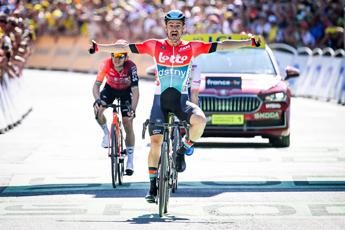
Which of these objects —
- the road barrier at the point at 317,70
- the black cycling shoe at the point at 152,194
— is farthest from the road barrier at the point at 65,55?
the black cycling shoe at the point at 152,194

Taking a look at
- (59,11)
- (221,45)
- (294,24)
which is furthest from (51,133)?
(59,11)

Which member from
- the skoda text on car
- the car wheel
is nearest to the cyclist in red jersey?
the skoda text on car

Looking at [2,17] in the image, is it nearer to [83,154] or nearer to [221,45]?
[83,154]

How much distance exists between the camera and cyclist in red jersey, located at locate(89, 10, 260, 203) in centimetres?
1101

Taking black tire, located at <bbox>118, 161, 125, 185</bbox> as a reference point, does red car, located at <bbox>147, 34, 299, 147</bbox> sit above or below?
below

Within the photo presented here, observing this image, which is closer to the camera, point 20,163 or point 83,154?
point 20,163

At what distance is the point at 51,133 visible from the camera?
20750 millimetres

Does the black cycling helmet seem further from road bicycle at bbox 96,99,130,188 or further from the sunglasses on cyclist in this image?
the sunglasses on cyclist

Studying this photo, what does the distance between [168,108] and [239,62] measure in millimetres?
7459

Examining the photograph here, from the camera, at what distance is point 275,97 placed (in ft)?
57.3

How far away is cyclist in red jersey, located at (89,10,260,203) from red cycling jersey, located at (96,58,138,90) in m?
1.93

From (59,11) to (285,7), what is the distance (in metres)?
13.0

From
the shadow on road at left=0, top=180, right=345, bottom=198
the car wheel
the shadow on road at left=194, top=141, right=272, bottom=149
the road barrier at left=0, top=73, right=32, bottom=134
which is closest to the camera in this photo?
the shadow on road at left=0, top=180, right=345, bottom=198

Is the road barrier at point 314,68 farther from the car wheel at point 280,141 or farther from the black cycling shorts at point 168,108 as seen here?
the black cycling shorts at point 168,108
